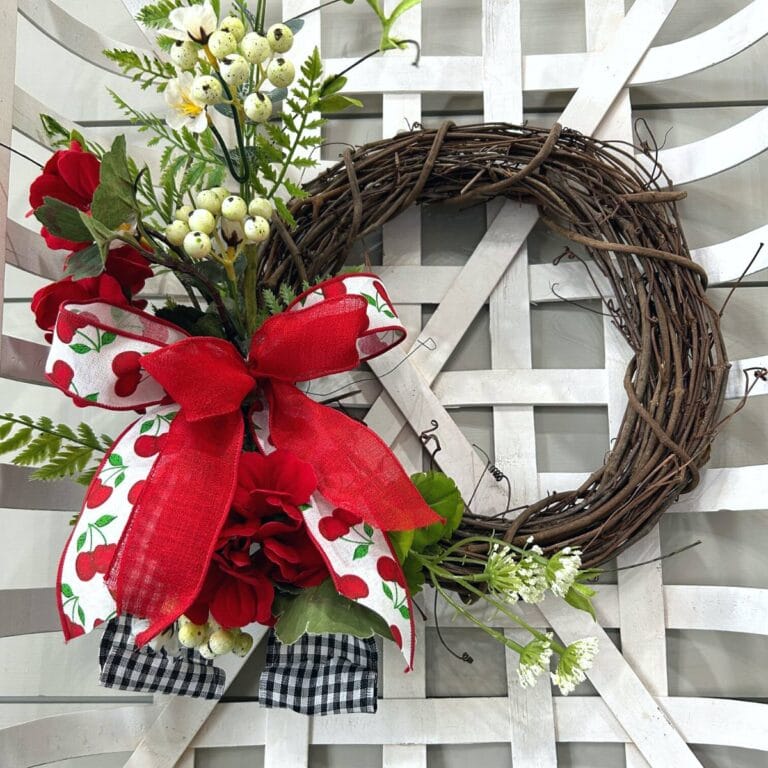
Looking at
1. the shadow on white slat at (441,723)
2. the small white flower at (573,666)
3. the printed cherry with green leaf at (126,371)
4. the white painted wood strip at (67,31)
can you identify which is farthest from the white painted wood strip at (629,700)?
the white painted wood strip at (67,31)

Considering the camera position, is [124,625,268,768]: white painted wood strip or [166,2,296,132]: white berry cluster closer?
[166,2,296,132]: white berry cluster

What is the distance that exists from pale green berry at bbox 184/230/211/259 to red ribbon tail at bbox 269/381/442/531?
0.16 meters

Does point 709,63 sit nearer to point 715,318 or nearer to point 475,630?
point 715,318

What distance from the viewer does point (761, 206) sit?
98cm

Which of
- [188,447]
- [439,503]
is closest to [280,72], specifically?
[188,447]

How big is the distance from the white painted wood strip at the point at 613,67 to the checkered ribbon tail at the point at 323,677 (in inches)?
27.3

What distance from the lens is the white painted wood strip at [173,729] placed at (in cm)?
87

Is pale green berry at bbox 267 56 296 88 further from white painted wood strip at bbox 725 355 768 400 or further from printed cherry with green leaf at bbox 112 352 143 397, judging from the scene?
white painted wood strip at bbox 725 355 768 400

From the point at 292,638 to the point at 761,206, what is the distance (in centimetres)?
81

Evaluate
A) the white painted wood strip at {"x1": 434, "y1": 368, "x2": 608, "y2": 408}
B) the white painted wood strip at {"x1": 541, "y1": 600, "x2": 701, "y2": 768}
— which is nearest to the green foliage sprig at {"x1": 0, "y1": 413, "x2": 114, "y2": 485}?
the white painted wood strip at {"x1": 434, "y1": 368, "x2": 608, "y2": 408}

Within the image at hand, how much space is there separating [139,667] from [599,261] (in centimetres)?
70

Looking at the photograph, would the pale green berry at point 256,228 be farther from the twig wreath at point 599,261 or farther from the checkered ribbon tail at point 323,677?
the checkered ribbon tail at point 323,677

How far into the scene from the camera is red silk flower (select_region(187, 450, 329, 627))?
663mm

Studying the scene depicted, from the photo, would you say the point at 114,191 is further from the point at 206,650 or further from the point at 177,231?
the point at 206,650
